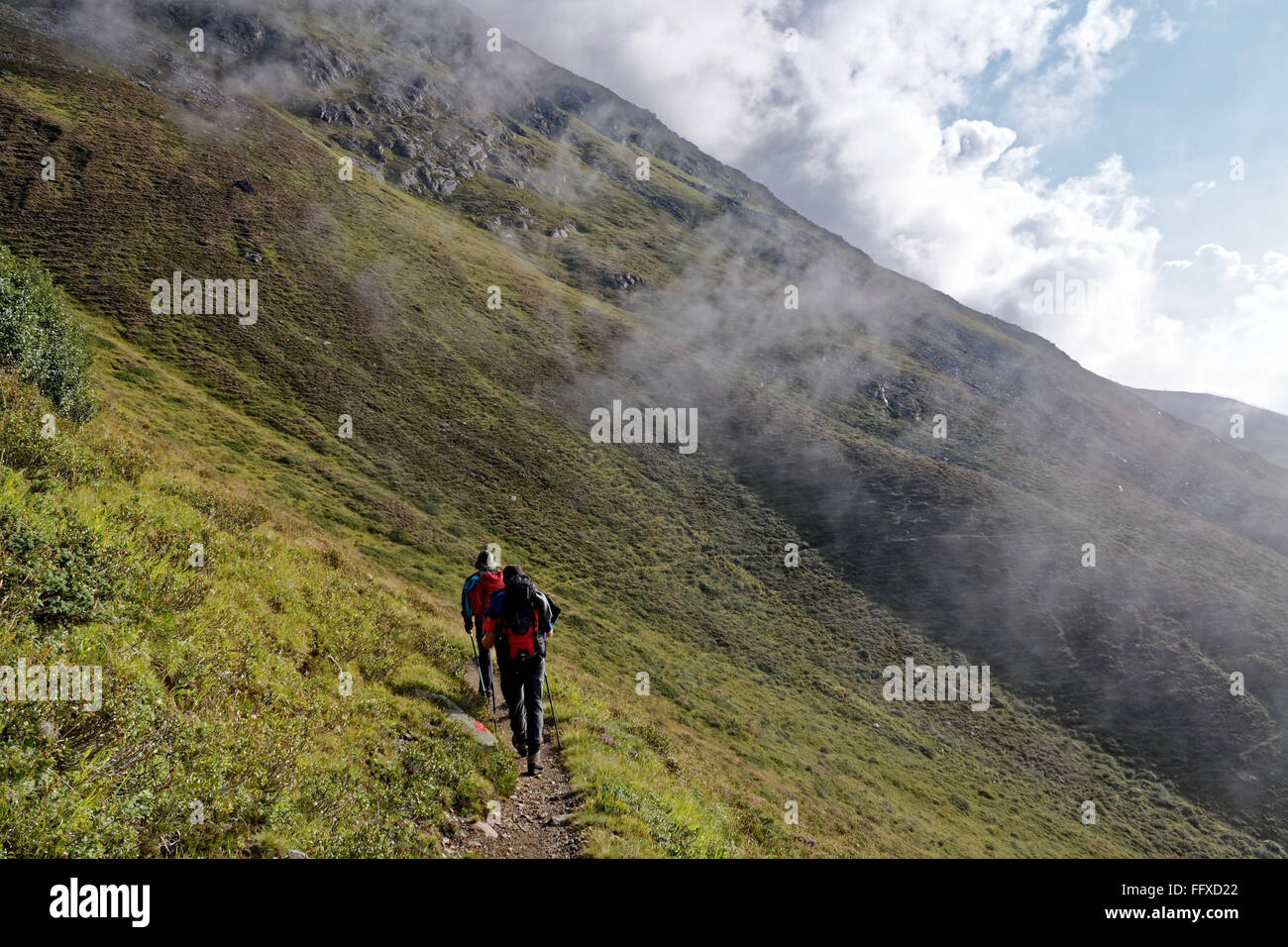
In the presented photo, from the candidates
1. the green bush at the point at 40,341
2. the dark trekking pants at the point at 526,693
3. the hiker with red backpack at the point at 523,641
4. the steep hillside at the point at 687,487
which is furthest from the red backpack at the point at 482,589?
the green bush at the point at 40,341

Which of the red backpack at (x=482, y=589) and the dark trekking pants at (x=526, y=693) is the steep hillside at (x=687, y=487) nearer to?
the dark trekking pants at (x=526, y=693)

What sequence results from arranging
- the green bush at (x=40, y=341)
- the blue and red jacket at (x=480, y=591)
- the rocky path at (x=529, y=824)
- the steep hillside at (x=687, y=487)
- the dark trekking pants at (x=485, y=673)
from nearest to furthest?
1. the rocky path at (x=529, y=824)
2. the blue and red jacket at (x=480, y=591)
3. the dark trekking pants at (x=485, y=673)
4. the green bush at (x=40, y=341)
5. the steep hillside at (x=687, y=487)

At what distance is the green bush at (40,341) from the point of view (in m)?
15.0

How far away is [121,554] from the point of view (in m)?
7.67

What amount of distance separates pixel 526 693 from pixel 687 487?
4908 cm

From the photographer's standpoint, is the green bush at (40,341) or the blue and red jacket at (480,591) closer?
the blue and red jacket at (480,591)

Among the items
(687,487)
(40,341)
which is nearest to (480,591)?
(40,341)

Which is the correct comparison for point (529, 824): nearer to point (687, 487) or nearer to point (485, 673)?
point (485, 673)

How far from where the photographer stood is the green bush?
1496 cm

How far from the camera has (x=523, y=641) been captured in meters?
9.63

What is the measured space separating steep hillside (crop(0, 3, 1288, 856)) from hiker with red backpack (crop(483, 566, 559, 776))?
143 centimetres

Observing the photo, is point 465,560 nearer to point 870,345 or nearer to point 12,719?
point 12,719

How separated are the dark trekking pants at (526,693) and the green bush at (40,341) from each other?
13.4 m
